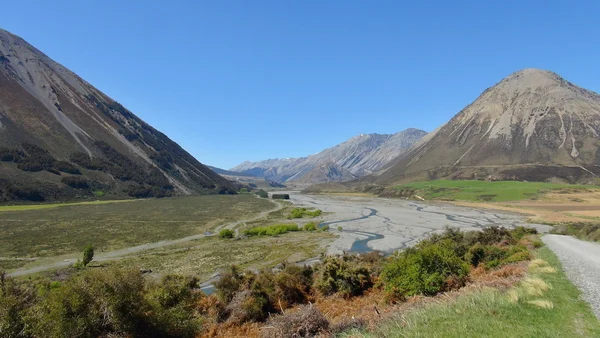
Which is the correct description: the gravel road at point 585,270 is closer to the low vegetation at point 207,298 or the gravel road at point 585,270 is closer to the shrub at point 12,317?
the low vegetation at point 207,298

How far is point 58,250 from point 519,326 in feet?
182

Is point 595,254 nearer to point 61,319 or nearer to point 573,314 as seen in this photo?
point 573,314

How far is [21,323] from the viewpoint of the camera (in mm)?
13000

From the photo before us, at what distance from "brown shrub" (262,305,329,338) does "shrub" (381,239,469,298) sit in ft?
23.8

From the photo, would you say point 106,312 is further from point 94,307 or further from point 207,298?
point 207,298

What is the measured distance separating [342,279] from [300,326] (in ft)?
33.8

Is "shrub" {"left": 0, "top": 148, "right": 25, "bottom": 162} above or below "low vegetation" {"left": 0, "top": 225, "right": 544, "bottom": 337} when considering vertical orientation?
above

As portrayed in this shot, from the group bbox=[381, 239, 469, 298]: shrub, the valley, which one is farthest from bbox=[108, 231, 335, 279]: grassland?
bbox=[381, 239, 469, 298]: shrub

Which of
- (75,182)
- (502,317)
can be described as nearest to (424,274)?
(502,317)

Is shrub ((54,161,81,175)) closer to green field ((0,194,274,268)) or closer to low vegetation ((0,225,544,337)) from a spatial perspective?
green field ((0,194,274,268))

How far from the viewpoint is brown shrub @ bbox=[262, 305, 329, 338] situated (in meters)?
11.5

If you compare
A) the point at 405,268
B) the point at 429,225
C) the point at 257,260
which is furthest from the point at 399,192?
the point at 405,268

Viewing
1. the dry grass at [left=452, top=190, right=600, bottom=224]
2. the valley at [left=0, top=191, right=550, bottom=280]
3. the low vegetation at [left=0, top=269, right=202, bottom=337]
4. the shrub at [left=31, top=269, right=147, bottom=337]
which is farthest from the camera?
the dry grass at [left=452, top=190, right=600, bottom=224]

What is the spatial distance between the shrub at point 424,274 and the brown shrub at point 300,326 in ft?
23.8
